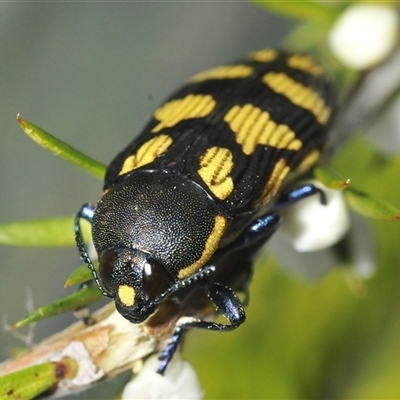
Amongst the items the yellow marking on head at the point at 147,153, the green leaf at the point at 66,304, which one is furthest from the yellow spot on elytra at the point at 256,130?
the green leaf at the point at 66,304

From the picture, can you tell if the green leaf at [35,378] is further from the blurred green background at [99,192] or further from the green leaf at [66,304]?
the blurred green background at [99,192]

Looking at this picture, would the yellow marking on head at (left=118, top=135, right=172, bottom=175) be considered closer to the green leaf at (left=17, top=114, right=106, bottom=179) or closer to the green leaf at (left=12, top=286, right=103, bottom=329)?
the green leaf at (left=17, top=114, right=106, bottom=179)

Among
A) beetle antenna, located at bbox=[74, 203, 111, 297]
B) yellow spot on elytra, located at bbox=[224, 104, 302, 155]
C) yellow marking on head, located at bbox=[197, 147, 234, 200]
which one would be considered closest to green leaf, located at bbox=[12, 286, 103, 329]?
beetle antenna, located at bbox=[74, 203, 111, 297]

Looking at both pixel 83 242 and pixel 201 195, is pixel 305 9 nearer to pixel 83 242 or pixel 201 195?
pixel 201 195

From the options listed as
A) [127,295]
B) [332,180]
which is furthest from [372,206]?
[127,295]

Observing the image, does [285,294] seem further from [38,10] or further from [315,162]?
[38,10]
